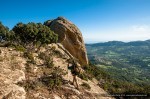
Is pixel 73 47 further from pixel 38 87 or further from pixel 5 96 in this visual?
pixel 5 96

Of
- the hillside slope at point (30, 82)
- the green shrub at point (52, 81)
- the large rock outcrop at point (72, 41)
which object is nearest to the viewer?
the hillside slope at point (30, 82)

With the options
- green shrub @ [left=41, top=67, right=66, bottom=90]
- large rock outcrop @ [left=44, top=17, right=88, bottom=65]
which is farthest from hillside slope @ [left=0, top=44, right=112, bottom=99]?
large rock outcrop @ [left=44, top=17, right=88, bottom=65]

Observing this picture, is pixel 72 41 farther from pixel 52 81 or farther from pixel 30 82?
pixel 30 82

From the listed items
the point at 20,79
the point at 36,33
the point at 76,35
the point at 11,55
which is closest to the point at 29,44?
the point at 36,33

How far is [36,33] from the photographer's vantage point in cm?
3775

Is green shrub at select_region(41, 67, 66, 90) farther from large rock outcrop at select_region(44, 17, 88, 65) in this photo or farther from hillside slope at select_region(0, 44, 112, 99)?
large rock outcrop at select_region(44, 17, 88, 65)

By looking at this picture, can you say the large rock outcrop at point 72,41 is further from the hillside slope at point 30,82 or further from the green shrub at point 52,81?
the green shrub at point 52,81

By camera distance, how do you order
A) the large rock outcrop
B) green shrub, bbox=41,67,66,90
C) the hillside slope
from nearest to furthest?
the hillside slope < green shrub, bbox=41,67,66,90 < the large rock outcrop

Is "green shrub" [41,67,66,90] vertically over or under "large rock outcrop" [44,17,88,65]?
under

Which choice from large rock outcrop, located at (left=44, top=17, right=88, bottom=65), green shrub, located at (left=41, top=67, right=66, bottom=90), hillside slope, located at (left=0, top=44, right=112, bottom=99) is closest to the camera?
hillside slope, located at (left=0, top=44, right=112, bottom=99)

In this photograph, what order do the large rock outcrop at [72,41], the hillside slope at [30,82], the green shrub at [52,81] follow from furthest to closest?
Result: the large rock outcrop at [72,41] → the green shrub at [52,81] → the hillside slope at [30,82]

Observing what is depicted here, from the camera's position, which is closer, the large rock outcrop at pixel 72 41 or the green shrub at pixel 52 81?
the green shrub at pixel 52 81

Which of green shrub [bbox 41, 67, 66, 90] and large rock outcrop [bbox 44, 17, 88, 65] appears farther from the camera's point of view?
large rock outcrop [bbox 44, 17, 88, 65]

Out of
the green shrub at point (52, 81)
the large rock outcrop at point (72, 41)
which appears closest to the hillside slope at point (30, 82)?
the green shrub at point (52, 81)
